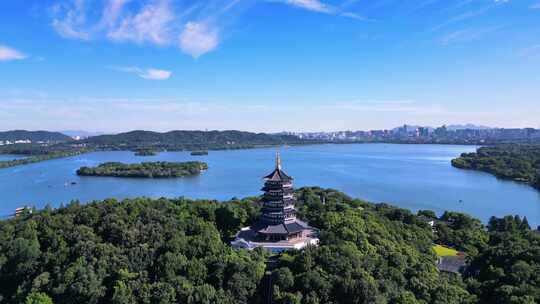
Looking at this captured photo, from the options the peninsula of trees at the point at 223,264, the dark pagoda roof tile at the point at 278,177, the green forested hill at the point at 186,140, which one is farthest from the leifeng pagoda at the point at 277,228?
the green forested hill at the point at 186,140

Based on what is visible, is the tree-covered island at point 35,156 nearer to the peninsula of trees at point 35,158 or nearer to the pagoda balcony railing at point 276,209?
the peninsula of trees at point 35,158

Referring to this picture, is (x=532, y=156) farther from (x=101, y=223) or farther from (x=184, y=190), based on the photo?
(x=101, y=223)

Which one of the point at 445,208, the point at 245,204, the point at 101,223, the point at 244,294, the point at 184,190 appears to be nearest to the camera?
the point at 244,294

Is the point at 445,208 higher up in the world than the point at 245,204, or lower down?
lower down

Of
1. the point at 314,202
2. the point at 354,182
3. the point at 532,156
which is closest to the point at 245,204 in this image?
the point at 314,202

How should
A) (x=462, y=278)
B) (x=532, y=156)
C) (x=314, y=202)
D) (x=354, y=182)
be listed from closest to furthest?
(x=462, y=278)
(x=314, y=202)
(x=354, y=182)
(x=532, y=156)

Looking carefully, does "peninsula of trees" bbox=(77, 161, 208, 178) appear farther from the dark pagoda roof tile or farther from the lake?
the dark pagoda roof tile

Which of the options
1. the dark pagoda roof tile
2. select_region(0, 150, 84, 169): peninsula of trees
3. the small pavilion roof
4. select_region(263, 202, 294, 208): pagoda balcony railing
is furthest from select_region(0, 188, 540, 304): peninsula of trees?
select_region(0, 150, 84, 169): peninsula of trees

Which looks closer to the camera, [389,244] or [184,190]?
[389,244]
